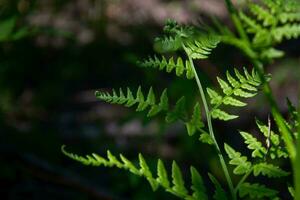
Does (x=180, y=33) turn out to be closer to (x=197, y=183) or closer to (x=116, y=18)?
(x=197, y=183)

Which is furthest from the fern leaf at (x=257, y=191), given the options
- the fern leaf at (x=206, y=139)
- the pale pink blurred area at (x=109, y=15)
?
the pale pink blurred area at (x=109, y=15)

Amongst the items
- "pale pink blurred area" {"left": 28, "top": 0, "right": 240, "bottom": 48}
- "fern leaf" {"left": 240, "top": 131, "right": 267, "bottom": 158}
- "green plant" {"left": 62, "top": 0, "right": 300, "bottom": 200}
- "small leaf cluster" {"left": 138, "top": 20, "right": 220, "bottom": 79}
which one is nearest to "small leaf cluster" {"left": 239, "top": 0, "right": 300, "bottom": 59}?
"green plant" {"left": 62, "top": 0, "right": 300, "bottom": 200}

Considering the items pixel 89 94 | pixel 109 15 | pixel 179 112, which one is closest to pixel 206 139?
pixel 179 112

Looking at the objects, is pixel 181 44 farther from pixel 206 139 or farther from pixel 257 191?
pixel 257 191

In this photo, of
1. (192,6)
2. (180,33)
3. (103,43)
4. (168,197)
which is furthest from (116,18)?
(180,33)

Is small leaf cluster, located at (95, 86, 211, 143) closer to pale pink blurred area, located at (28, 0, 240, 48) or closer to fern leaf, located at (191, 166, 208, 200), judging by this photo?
fern leaf, located at (191, 166, 208, 200)

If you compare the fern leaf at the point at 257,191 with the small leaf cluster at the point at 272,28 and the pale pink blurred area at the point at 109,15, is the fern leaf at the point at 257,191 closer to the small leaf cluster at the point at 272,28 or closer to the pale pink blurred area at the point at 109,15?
the small leaf cluster at the point at 272,28
